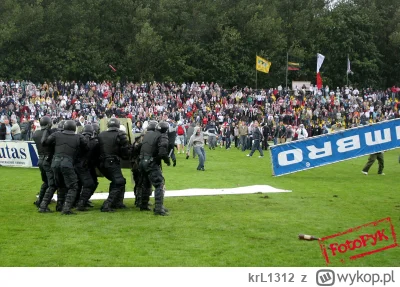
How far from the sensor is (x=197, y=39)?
6044cm

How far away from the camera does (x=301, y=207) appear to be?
14219 mm

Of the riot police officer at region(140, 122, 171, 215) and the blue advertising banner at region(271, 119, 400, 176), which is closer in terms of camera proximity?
the riot police officer at region(140, 122, 171, 215)

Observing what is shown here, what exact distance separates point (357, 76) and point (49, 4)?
2873cm

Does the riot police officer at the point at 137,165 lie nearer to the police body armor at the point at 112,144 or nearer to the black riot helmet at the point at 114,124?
the police body armor at the point at 112,144

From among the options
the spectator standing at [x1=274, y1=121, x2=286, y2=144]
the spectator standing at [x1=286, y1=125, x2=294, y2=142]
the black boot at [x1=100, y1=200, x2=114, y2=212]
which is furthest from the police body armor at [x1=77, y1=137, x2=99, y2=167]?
the spectator standing at [x1=274, y1=121, x2=286, y2=144]

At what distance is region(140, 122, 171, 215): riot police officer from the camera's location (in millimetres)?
12824

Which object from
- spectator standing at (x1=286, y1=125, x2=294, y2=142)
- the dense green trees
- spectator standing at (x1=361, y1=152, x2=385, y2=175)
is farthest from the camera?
the dense green trees

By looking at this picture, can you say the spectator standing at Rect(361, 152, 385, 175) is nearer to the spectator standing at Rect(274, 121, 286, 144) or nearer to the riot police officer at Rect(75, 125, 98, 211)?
the riot police officer at Rect(75, 125, 98, 211)

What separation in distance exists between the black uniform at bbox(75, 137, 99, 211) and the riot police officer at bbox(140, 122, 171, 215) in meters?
1.03

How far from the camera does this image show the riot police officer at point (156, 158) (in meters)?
12.8

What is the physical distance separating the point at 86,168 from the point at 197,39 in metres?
48.0

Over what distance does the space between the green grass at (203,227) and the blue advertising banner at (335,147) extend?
1248 millimetres

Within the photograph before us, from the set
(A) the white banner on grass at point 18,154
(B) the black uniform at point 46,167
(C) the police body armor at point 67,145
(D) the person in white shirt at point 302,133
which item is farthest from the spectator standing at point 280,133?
(C) the police body armor at point 67,145

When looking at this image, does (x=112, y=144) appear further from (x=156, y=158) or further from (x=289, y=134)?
(x=289, y=134)
